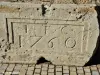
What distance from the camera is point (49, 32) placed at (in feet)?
A: 12.9

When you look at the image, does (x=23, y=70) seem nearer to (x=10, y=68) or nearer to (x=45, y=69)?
(x=10, y=68)

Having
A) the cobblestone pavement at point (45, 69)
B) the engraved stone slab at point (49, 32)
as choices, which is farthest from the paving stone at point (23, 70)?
the engraved stone slab at point (49, 32)

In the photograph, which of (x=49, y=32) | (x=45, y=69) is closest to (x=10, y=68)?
(x=45, y=69)

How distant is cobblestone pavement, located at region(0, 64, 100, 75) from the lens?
12.8 ft

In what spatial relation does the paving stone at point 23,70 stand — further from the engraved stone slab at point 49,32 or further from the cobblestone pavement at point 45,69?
the engraved stone slab at point 49,32

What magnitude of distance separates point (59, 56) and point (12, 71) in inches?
33.2

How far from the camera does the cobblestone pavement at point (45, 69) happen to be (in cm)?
391

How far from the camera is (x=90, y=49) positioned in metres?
3.98

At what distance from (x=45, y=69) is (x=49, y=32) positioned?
2.11 ft

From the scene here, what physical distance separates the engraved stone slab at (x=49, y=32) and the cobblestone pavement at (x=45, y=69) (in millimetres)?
91

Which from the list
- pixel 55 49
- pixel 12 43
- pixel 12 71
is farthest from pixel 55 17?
pixel 12 71

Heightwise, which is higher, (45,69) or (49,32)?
(49,32)

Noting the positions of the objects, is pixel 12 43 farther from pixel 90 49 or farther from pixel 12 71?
pixel 90 49

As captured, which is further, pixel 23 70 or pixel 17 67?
pixel 17 67
